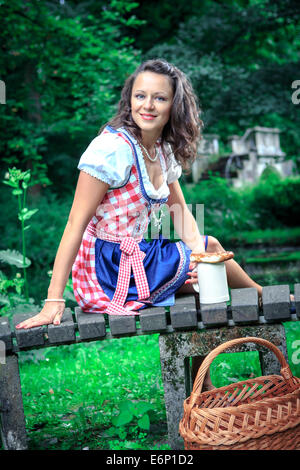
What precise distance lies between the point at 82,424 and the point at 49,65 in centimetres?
559

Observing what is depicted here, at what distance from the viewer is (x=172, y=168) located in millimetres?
2990

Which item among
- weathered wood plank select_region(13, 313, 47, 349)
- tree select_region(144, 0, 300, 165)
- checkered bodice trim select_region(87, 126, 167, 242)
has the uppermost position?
tree select_region(144, 0, 300, 165)

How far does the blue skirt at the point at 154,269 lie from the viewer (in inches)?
102

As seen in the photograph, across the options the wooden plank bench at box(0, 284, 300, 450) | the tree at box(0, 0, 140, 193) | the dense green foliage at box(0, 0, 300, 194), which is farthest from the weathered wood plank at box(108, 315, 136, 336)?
the dense green foliage at box(0, 0, 300, 194)

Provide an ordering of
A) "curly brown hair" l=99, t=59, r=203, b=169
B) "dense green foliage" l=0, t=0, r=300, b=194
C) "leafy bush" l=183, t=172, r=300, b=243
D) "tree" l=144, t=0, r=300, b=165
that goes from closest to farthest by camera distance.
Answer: "curly brown hair" l=99, t=59, r=203, b=169 → "dense green foliage" l=0, t=0, r=300, b=194 → "tree" l=144, t=0, r=300, b=165 → "leafy bush" l=183, t=172, r=300, b=243

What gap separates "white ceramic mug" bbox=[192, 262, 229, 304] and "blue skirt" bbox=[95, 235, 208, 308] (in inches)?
5.8

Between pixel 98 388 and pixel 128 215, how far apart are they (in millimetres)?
1224

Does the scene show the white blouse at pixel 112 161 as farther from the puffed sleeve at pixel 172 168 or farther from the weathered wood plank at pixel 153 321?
the weathered wood plank at pixel 153 321

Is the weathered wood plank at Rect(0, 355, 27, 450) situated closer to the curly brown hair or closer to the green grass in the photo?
the green grass

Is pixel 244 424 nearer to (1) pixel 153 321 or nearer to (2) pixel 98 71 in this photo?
(1) pixel 153 321

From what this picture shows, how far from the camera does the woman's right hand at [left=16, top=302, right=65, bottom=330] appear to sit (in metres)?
2.44

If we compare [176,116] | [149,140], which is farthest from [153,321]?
[176,116]

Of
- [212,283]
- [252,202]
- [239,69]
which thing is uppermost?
[239,69]

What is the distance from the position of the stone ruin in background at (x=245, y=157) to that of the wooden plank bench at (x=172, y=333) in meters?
8.43
